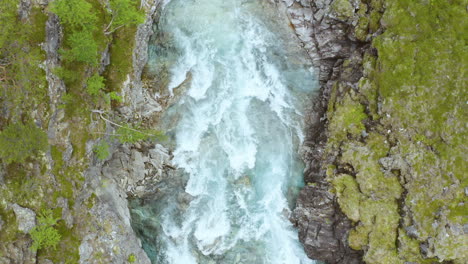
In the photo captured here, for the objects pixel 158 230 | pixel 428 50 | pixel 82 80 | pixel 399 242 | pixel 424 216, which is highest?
pixel 428 50

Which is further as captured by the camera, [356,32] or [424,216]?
[356,32]

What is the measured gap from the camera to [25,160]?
1636 cm

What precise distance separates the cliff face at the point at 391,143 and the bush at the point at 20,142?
50.6ft

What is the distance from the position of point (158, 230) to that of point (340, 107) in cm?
1396

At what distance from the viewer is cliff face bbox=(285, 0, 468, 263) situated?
19.2m

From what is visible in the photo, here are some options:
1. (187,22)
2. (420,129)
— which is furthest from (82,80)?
(420,129)

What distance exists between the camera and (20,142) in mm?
15688

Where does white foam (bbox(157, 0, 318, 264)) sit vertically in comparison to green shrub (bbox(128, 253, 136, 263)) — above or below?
above

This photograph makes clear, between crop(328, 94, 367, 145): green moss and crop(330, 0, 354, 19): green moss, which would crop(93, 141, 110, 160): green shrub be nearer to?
crop(328, 94, 367, 145): green moss

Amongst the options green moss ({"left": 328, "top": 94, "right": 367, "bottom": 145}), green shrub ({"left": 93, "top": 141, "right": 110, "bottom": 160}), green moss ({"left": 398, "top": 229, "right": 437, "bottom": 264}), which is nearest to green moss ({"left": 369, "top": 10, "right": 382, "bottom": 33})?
green moss ({"left": 328, "top": 94, "right": 367, "bottom": 145})

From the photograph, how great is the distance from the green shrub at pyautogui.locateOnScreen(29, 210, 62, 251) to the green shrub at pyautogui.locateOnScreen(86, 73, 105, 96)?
6184 mm

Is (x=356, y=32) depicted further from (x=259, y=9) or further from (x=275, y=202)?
(x=275, y=202)

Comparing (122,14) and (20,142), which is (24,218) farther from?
(122,14)

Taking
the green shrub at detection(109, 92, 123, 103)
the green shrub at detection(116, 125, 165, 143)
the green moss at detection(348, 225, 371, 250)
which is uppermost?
the green shrub at detection(109, 92, 123, 103)
